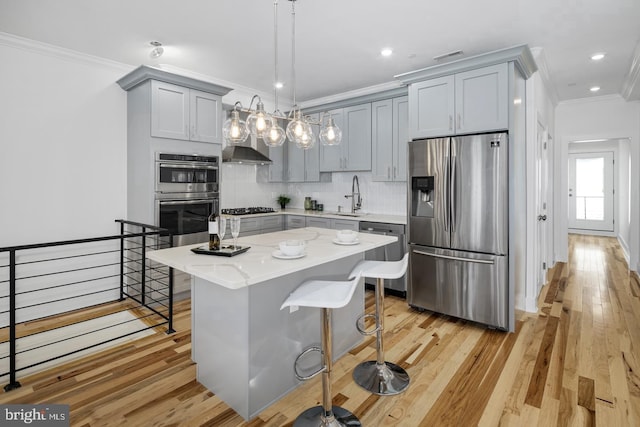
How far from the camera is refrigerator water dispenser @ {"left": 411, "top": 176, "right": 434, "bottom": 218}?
344 cm

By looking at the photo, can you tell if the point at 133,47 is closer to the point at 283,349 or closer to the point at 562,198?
the point at 283,349

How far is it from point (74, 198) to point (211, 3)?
251 centimetres

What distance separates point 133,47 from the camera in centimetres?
339

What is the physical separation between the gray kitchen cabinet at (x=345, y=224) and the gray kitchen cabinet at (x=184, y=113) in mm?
1788

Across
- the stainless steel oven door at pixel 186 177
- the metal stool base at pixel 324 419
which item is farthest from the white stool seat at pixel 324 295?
the stainless steel oven door at pixel 186 177

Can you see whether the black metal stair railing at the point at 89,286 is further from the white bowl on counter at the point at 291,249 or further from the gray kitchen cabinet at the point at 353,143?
the gray kitchen cabinet at the point at 353,143

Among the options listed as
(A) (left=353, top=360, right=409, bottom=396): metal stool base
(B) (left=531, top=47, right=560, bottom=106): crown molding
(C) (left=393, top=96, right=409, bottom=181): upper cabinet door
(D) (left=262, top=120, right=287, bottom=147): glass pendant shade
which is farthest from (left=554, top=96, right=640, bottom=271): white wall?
(D) (left=262, top=120, right=287, bottom=147): glass pendant shade

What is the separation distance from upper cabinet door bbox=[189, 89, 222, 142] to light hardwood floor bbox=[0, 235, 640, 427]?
6.73ft

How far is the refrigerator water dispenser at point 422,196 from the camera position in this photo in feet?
11.3

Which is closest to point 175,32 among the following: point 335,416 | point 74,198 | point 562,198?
point 74,198

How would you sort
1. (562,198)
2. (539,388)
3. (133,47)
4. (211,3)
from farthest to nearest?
(562,198)
(133,47)
(211,3)
(539,388)

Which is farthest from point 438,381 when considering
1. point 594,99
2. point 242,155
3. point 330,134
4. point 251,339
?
point 594,99

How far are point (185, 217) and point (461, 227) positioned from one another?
296cm

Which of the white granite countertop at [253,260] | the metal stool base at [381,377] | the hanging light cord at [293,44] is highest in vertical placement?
the hanging light cord at [293,44]
